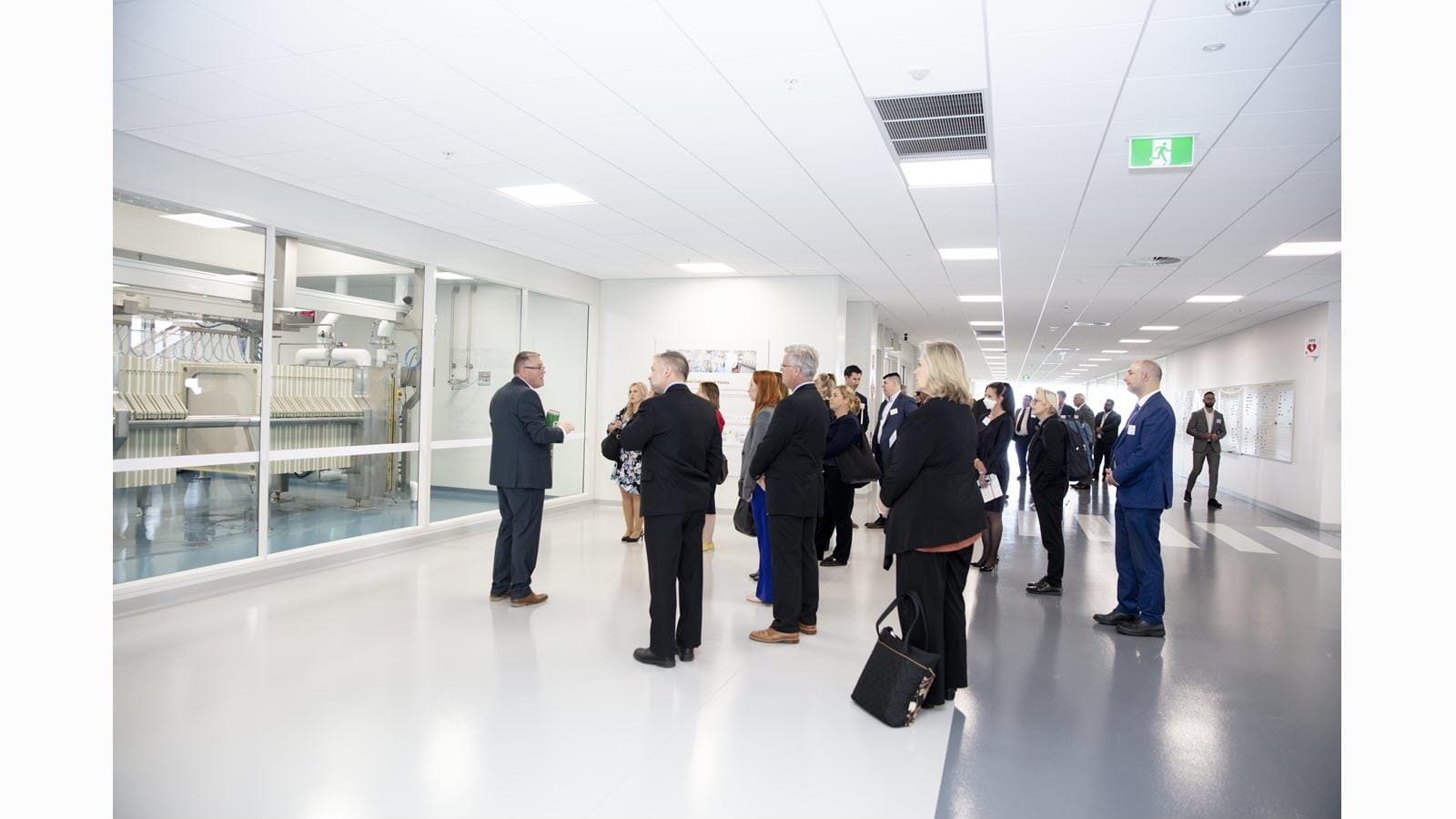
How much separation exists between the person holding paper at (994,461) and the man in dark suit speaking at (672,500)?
266 centimetres

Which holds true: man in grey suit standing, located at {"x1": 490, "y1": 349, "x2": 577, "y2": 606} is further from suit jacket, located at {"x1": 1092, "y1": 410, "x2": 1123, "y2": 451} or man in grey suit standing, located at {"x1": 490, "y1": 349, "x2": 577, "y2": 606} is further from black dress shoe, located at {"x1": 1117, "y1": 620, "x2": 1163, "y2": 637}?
suit jacket, located at {"x1": 1092, "y1": 410, "x2": 1123, "y2": 451}

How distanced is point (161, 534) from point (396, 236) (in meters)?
3.18

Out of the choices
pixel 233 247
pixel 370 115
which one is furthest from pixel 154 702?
pixel 233 247

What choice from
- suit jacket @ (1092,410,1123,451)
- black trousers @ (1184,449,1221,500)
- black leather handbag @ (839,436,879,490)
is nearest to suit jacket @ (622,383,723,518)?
black leather handbag @ (839,436,879,490)

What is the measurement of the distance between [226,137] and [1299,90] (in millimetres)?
6023

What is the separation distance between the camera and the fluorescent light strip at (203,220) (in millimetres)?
5660

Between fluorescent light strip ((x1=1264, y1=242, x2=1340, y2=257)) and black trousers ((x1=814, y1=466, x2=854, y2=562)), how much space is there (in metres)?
4.57

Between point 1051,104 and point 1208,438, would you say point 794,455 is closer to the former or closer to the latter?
point 1051,104

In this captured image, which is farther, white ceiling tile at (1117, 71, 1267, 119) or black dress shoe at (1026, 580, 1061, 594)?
black dress shoe at (1026, 580, 1061, 594)

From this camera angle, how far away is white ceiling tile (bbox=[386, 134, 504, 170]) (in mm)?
5086
